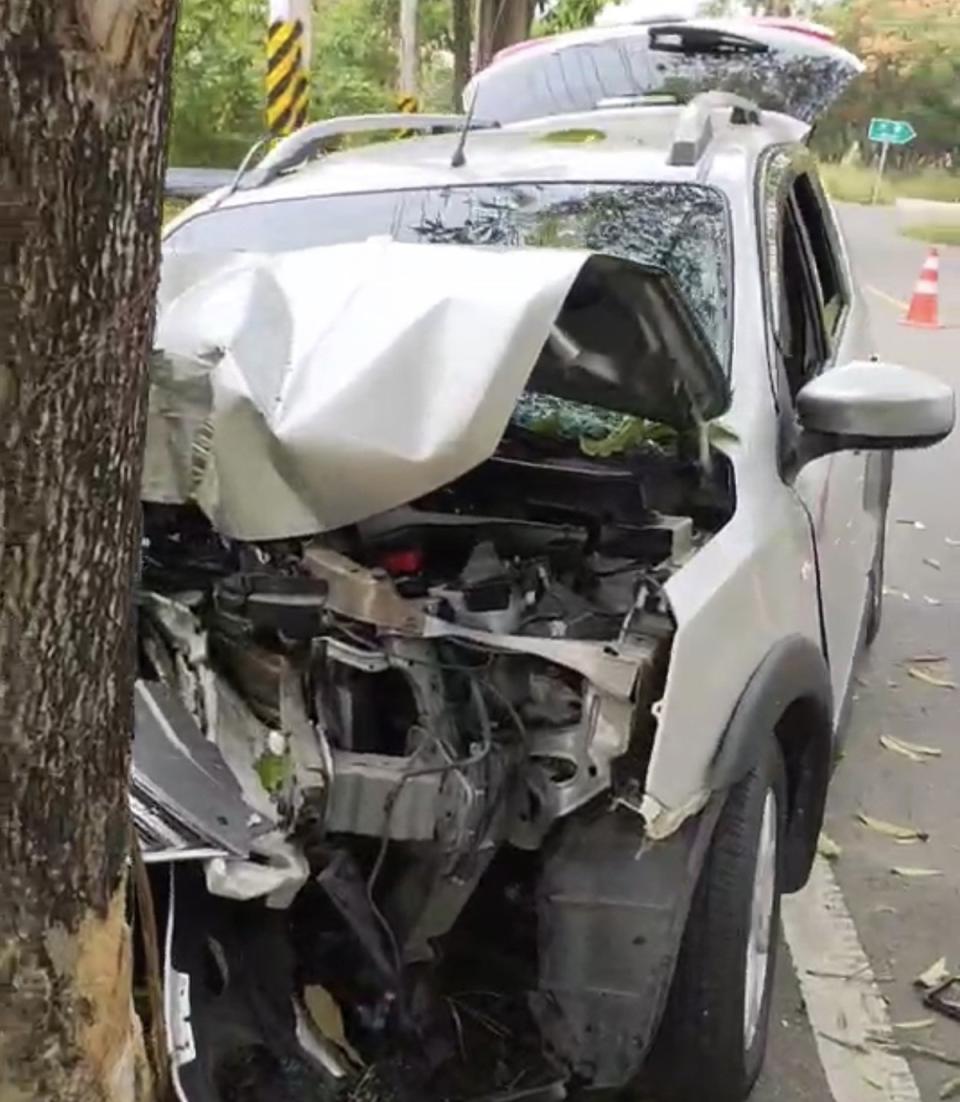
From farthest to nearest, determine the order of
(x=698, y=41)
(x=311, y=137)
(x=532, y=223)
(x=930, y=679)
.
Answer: (x=930, y=679) < (x=698, y=41) < (x=311, y=137) < (x=532, y=223)

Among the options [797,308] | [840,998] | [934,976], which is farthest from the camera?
[797,308]

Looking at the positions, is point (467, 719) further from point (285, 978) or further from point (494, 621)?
point (285, 978)

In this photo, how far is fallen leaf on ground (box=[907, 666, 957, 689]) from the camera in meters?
5.82

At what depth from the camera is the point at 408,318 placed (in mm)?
2924

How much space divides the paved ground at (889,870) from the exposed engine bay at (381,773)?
90cm

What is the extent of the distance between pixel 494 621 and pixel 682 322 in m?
0.63

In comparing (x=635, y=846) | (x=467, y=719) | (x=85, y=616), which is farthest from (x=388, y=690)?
(x=85, y=616)

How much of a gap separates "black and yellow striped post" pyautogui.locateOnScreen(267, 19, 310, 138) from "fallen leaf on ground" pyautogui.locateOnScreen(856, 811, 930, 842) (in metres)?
7.44

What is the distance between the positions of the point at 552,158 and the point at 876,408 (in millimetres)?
1388

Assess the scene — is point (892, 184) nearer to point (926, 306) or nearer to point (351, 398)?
point (926, 306)

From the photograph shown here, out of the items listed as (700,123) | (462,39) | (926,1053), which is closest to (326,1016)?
(926,1053)

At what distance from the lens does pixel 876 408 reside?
3262 millimetres

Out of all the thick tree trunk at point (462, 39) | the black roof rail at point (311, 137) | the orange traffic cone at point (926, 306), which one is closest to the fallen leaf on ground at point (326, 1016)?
the black roof rail at point (311, 137)

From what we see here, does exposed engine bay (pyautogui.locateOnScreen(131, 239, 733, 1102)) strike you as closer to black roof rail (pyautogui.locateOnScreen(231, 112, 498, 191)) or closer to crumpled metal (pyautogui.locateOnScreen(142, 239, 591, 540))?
crumpled metal (pyautogui.locateOnScreen(142, 239, 591, 540))
